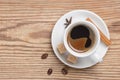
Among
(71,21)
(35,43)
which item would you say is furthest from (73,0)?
(35,43)

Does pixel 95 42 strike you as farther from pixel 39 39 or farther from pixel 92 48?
pixel 39 39

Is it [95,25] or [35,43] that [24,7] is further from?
[95,25]

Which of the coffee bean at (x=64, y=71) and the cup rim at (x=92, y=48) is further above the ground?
the cup rim at (x=92, y=48)

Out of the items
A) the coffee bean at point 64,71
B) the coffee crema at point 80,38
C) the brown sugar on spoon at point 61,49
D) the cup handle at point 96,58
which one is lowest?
the coffee bean at point 64,71

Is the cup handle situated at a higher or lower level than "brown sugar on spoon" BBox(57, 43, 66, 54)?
lower

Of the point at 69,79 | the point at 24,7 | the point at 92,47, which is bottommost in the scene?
the point at 69,79

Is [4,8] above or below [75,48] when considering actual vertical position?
above
